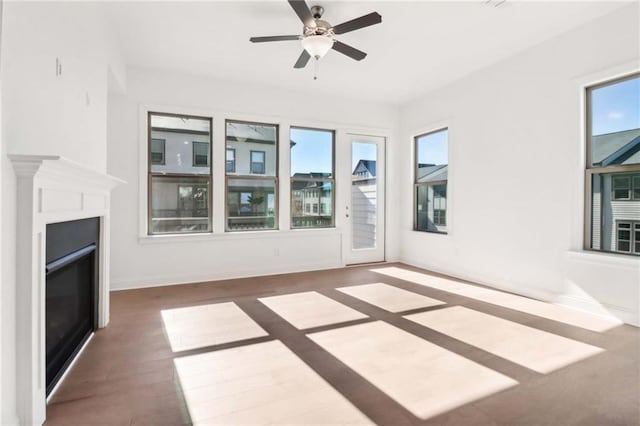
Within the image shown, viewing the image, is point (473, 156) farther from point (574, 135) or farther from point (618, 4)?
point (618, 4)

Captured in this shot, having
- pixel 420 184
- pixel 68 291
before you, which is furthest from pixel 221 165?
pixel 420 184

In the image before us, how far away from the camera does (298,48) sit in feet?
12.8

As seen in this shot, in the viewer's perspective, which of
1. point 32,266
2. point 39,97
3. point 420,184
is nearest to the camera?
point 32,266

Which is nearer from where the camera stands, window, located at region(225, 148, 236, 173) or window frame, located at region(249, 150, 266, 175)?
window, located at region(225, 148, 236, 173)

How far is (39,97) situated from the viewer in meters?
1.76

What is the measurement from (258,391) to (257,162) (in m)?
3.69

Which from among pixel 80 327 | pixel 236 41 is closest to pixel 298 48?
pixel 236 41

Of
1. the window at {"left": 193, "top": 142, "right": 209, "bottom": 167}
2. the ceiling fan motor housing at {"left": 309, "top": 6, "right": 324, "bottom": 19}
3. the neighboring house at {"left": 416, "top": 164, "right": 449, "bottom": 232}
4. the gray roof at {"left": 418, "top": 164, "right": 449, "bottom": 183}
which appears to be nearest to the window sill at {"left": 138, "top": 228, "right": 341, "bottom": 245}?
the window at {"left": 193, "top": 142, "right": 209, "bottom": 167}

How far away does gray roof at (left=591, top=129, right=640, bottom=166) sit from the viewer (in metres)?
3.11

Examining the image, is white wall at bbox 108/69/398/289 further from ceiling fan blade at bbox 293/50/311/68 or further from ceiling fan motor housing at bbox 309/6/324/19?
ceiling fan motor housing at bbox 309/6/324/19

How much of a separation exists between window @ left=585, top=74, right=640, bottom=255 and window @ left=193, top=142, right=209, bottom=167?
456cm

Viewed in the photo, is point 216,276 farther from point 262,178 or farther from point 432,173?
point 432,173

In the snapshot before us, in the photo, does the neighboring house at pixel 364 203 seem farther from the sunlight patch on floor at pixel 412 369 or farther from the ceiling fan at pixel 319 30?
the sunlight patch on floor at pixel 412 369

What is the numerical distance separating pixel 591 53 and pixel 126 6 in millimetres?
4447
